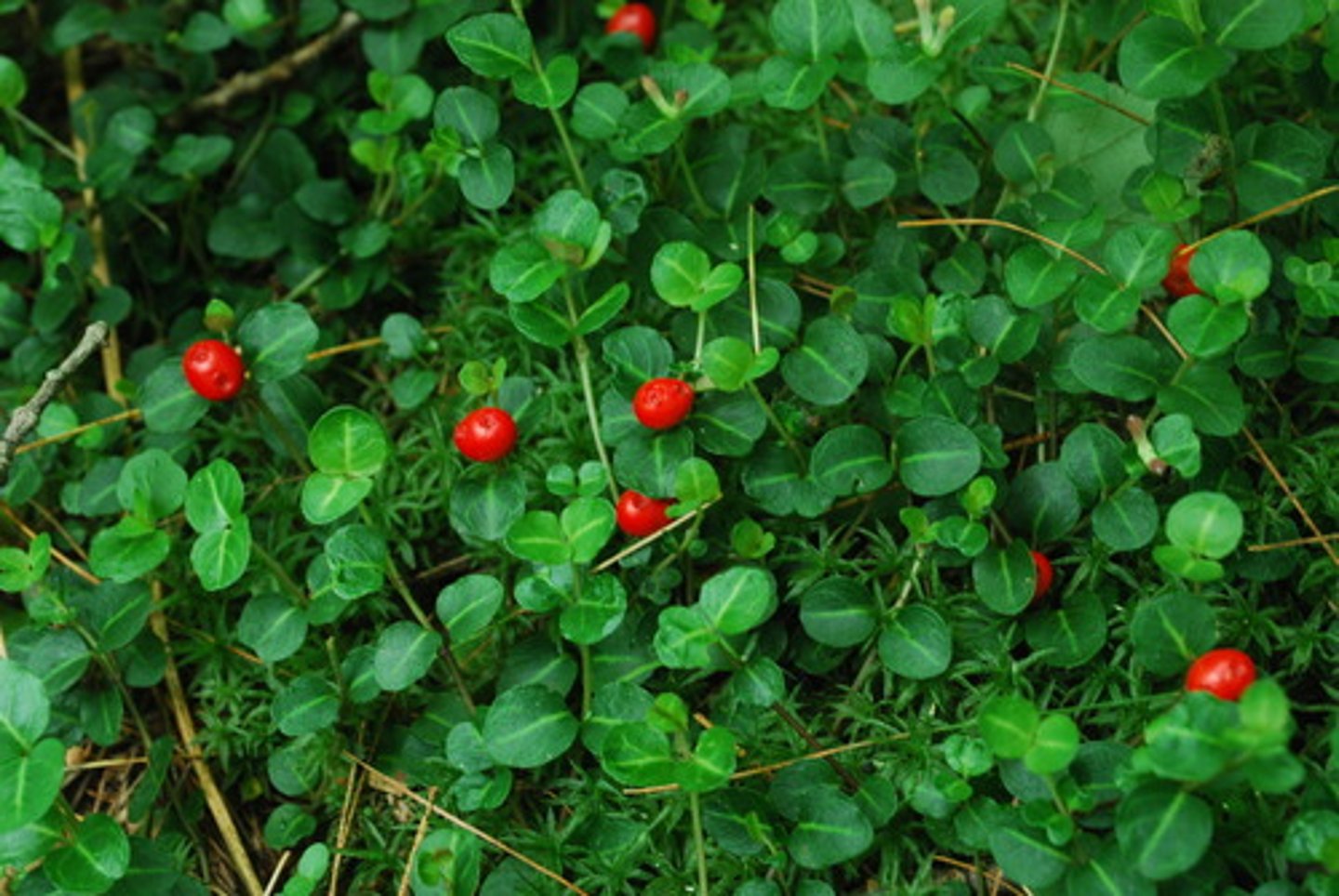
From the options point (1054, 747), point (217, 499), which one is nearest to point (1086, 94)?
point (1054, 747)

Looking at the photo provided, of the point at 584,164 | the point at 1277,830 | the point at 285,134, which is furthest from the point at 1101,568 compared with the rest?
the point at 285,134

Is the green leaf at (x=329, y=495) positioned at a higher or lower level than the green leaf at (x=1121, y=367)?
lower

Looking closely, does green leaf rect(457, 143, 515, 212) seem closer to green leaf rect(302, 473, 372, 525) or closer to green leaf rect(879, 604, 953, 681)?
green leaf rect(302, 473, 372, 525)

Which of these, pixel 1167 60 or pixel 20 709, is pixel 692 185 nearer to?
pixel 1167 60

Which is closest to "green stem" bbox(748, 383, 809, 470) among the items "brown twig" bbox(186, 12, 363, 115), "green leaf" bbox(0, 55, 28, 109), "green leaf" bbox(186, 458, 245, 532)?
"green leaf" bbox(186, 458, 245, 532)

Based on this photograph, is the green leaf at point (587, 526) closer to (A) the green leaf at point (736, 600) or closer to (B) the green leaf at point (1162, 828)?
(A) the green leaf at point (736, 600)

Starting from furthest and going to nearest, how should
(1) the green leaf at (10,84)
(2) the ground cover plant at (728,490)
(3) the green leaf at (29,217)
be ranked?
(1) the green leaf at (10,84), (3) the green leaf at (29,217), (2) the ground cover plant at (728,490)

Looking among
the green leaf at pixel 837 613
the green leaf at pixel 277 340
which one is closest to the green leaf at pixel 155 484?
the green leaf at pixel 277 340
